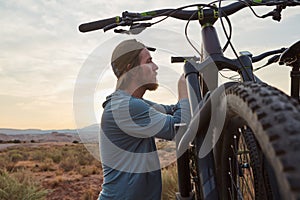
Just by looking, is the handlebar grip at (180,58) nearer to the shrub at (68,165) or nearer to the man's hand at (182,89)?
the man's hand at (182,89)

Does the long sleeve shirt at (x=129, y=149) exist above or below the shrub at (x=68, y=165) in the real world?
above

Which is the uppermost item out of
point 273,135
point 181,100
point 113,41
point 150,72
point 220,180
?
point 113,41

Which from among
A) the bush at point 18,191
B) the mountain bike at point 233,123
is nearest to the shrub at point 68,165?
the bush at point 18,191

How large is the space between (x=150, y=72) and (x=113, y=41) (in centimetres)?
26

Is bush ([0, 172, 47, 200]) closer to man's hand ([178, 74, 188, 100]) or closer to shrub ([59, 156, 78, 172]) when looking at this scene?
man's hand ([178, 74, 188, 100])

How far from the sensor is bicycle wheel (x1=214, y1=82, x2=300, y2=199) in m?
0.62

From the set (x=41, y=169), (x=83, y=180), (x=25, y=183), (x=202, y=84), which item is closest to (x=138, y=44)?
(x=202, y=84)

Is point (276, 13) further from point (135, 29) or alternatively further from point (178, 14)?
point (135, 29)

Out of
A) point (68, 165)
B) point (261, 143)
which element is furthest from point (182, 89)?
point (68, 165)

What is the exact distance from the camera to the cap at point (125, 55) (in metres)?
1.92

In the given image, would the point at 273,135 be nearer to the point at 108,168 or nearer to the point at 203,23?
the point at 203,23

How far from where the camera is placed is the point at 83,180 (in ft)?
34.3

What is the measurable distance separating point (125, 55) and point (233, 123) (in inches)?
37.9

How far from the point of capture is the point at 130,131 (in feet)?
6.05
